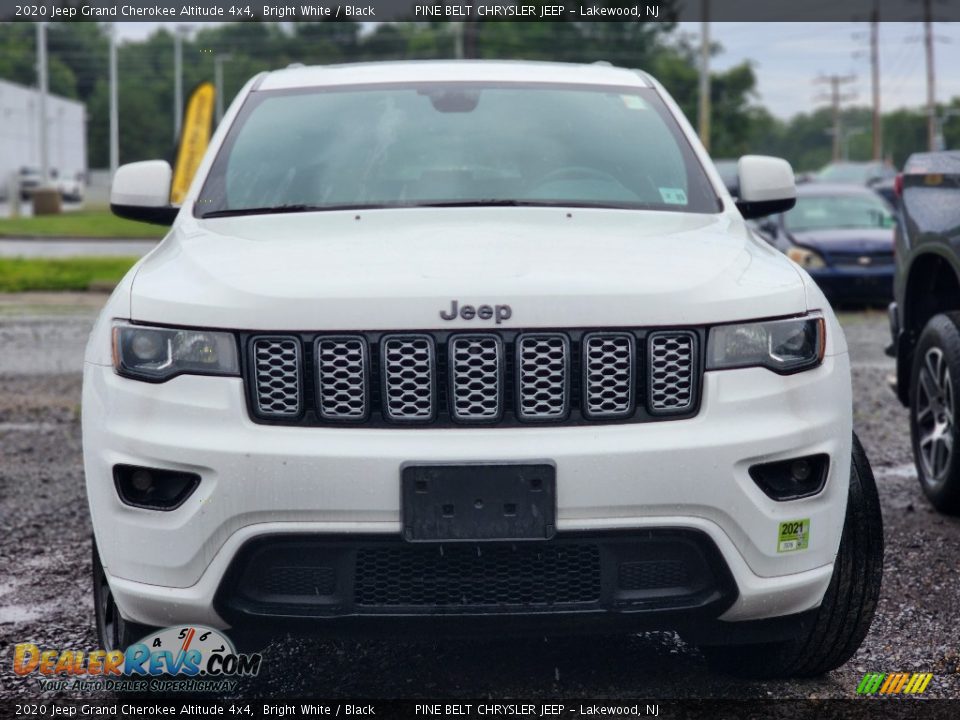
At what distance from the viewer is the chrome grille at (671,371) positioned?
3195 mm

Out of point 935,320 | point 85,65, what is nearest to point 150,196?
point 935,320

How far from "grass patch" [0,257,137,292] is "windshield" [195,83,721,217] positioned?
13.3m

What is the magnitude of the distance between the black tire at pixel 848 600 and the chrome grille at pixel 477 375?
102cm

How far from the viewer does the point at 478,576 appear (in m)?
3.15

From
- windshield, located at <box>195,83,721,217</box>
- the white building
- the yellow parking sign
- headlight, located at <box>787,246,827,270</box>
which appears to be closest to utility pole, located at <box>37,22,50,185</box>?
the white building

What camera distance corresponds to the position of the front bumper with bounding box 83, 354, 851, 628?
3.07 meters

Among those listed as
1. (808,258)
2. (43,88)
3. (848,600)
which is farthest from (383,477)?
(43,88)

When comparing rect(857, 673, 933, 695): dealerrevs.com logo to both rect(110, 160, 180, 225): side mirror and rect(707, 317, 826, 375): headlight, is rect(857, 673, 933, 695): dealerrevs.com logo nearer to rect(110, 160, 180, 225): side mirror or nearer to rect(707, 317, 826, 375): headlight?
rect(707, 317, 826, 375): headlight

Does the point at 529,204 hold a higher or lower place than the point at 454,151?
lower

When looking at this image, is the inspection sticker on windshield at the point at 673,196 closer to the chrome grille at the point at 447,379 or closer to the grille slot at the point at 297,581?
the chrome grille at the point at 447,379

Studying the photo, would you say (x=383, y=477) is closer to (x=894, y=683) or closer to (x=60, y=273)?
(x=894, y=683)

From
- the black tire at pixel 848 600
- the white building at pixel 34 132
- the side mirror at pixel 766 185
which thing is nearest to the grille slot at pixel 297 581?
the black tire at pixel 848 600

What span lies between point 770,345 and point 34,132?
9068 centimetres

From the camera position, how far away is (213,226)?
4.07 metres
